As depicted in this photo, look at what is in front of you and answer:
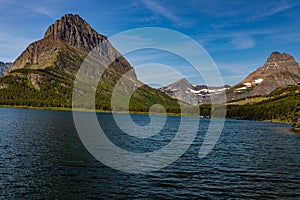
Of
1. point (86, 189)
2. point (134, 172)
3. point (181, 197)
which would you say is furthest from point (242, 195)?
point (86, 189)

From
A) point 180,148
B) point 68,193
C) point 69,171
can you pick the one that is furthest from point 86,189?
point 180,148

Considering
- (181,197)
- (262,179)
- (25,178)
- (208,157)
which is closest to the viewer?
(181,197)

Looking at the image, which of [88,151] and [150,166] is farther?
[88,151]

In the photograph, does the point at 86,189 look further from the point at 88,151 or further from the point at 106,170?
the point at 88,151

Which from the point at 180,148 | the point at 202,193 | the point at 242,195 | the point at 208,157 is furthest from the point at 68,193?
the point at 180,148

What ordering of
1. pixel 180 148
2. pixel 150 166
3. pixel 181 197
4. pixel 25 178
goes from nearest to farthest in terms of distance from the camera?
1. pixel 181 197
2. pixel 25 178
3. pixel 150 166
4. pixel 180 148

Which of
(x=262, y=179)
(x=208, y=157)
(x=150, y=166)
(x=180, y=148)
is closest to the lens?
(x=262, y=179)

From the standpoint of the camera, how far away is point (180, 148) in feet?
235

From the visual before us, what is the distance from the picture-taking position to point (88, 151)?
6016 cm

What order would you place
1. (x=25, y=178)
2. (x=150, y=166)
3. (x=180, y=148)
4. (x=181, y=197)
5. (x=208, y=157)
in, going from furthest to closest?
1. (x=180, y=148)
2. (x=208, y=157)
3. (x=150, y=166)
4. (x=25, y=178)
5. (x=181, y=197)

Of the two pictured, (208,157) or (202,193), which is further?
(208,157)

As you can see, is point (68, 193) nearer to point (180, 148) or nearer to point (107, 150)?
point (107, 150)

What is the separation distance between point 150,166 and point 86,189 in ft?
52.6

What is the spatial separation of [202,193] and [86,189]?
47.8ft
